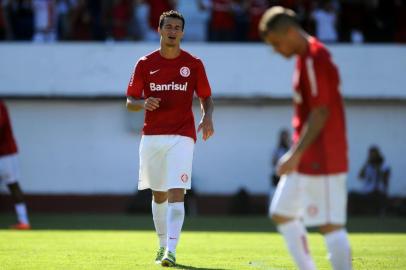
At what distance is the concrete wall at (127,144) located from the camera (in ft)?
80.8

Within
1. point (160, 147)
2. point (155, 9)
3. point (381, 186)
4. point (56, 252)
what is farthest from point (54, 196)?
point (160, 147)

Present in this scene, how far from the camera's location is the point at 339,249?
25.6 feet

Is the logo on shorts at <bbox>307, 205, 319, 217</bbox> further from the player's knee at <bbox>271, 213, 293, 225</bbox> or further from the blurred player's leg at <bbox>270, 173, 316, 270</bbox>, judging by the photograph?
the player's knee at <bbox>271, 213, 293, 225</bbox>

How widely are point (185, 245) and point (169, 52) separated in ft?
12.5

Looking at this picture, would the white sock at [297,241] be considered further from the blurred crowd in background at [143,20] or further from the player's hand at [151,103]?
the blurred crowd in background at [143,20]

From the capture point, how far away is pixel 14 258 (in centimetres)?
1135

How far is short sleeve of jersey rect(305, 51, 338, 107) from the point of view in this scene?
759 cm

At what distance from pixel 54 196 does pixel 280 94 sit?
238 inches

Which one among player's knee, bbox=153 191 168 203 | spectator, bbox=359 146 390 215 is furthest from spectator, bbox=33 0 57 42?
player's knee, bbox=153 191 168 203

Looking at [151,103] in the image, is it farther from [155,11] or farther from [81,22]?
[81,22]

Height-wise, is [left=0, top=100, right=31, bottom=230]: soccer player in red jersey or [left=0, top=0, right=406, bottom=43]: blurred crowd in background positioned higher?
[left=0, top=0, right=406, bottom=43]: blurred crowd in background

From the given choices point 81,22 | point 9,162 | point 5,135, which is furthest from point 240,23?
point 9,162

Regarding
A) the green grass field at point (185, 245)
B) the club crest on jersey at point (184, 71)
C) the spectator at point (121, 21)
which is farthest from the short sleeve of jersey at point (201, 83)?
the spectator at point (121, 21)

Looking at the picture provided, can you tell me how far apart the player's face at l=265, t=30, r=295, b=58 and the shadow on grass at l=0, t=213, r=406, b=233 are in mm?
9921
